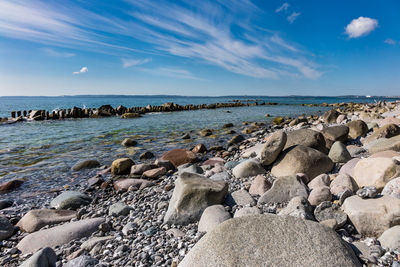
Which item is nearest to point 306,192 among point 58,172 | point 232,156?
point 232,156

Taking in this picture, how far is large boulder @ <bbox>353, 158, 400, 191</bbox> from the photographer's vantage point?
3912 millimetres

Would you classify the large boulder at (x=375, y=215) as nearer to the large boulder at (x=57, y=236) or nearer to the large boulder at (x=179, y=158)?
the large boulder at (x=57, y=236)

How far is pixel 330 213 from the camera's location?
3.34 metres

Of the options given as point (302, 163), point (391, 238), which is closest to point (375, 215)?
point (391, 238)

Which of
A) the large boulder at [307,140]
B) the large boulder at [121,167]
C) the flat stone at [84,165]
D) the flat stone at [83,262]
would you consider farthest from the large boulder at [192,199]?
the flat stone at [84,165]

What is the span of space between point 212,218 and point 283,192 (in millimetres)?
1626

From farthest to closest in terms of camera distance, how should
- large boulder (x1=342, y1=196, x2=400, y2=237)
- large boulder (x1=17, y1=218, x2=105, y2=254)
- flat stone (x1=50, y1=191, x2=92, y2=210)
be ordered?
flat stone (x1=50, y1=191, x2=92, y2=210)
large boulder (x1=17, y1=218, x2=105, y2=254)
large boulder (x1=342, y1=196, x2=400, y2=237)

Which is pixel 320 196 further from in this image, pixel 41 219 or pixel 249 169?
pixel 41 219

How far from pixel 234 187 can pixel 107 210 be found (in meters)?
3.07

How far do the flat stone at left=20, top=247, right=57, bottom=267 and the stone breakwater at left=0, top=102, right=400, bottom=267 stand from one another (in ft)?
0.04

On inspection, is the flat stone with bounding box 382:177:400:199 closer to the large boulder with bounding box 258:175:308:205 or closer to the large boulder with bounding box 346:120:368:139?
the large boulder with bounding box 258:175:308:205

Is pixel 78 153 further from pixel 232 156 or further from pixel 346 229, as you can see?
pixel 346 229

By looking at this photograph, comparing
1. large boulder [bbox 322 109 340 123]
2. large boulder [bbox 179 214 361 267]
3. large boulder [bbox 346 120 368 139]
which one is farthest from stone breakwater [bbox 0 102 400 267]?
large boulder [bbox 322 109 340 123]

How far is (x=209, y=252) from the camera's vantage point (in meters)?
2.35
